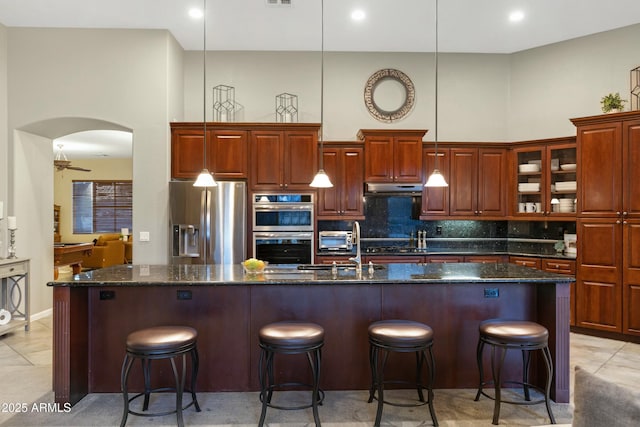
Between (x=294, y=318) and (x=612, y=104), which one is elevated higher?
(x=612, y=104)

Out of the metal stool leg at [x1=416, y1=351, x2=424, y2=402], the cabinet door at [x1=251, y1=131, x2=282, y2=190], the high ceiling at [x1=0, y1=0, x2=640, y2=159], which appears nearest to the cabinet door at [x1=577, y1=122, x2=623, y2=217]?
the high ceiling at [x1=0, y1=0, x2=640, y2=159]

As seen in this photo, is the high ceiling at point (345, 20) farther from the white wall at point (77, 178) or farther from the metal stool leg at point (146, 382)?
the white wall at point (77, 178)

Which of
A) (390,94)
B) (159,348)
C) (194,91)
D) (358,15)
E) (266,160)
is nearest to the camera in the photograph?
(159,348)

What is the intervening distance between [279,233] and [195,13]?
267cm

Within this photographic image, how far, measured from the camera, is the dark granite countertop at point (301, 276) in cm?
277

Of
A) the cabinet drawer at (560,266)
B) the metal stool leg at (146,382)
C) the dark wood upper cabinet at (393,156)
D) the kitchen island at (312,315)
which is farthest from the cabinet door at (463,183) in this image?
the metal stool leg at (146,382)

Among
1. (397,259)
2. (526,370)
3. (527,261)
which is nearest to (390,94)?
(397,259)

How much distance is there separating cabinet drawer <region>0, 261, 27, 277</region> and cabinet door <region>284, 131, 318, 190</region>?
10.0ft

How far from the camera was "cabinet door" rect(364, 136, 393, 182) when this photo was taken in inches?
209

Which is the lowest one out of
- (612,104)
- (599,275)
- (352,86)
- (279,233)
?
(599,275)

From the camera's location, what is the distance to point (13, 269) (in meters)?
4.41

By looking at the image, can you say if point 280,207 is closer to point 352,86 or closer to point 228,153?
point 228,153

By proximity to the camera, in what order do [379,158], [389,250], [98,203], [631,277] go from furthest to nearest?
[98,203], [389,250], [379,158], [631,277]

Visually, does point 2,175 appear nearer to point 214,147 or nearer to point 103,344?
point 214,147
